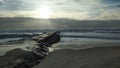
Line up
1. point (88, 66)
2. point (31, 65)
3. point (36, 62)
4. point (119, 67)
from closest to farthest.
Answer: point (119, 67)
point (88, 66)
point (31, 65)
point (36, 62)

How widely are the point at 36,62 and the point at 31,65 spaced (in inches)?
38.5

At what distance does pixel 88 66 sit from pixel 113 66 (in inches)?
52.2

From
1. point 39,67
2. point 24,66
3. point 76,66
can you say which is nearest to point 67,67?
point 76,66

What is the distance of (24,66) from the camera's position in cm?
1095

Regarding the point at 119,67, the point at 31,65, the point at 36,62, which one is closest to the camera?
the point at 119,67

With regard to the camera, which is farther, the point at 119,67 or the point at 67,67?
the point at 67,67

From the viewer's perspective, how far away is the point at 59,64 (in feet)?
39.6

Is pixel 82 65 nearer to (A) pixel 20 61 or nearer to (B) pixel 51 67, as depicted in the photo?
(B) pixel 51 67

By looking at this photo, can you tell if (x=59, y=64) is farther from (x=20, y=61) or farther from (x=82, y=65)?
(x=20, y=61)

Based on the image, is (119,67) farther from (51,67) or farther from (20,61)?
(20,61)

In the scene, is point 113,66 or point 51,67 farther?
point 51,67

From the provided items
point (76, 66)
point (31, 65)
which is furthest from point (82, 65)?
point (31, 65)

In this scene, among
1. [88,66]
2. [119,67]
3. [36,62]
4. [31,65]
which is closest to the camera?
[119,67]

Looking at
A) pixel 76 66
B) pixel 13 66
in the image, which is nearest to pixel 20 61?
pixel 13 66
